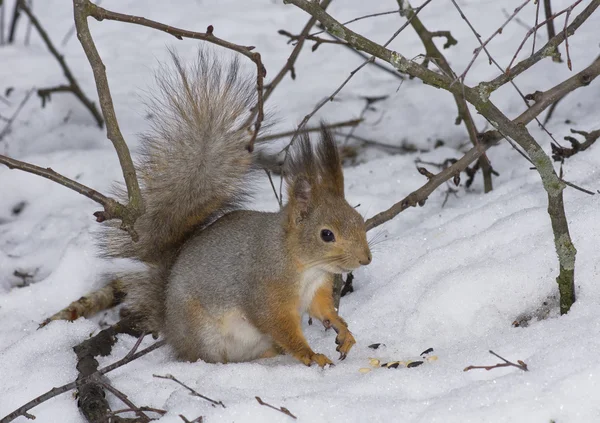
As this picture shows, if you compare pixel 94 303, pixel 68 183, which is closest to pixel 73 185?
pixel 68 183

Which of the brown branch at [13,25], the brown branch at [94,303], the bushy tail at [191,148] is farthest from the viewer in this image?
the brown branch at [13,25]

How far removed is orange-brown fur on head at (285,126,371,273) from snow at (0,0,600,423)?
0.81 ft

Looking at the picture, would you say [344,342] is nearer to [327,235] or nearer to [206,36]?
[327,235]

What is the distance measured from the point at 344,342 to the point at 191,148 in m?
0.63

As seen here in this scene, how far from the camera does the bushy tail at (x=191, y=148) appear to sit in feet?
7.63

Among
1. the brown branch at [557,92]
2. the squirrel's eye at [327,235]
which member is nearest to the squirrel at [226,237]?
the squirrel's eye at [327,235]

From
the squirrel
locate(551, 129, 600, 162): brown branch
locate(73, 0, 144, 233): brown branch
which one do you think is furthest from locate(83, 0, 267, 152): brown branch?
locate(551, 129, 600, 162): brown branch

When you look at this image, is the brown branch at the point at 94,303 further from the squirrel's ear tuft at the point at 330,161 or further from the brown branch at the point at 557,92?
the brown branch at the point at 557,92

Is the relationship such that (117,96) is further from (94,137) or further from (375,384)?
(375,384)

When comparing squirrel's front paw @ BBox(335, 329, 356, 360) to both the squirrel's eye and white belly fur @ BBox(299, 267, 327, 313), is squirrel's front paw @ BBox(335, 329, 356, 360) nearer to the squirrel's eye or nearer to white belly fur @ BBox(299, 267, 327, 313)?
white belly fur @ BBox(299, 267, 327, 313)

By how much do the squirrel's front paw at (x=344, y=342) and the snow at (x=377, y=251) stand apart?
0.03 meters

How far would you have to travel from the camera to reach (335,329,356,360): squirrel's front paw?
214 cm

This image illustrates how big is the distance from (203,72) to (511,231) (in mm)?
919

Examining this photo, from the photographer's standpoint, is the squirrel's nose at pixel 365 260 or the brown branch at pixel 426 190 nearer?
the squirrel's nose at pixel 365 260
